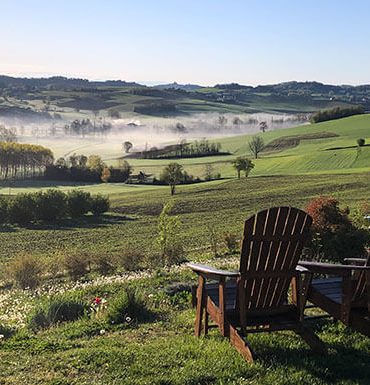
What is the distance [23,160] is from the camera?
112438 mm

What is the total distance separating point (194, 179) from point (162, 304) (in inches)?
3227

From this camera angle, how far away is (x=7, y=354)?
6062 mm

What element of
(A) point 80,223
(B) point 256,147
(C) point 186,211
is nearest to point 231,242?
(C) point 186,211

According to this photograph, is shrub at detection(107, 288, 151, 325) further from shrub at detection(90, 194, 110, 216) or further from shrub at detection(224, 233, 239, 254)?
shrub at detection(90, 194, 110, 216)

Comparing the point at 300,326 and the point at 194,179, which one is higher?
the point at 300,326

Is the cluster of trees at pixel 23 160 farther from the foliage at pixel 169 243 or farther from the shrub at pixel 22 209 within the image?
the foliage at pixel 169 243

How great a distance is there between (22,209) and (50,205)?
3.21 m

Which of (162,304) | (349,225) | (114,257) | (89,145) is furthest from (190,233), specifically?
(89,145)

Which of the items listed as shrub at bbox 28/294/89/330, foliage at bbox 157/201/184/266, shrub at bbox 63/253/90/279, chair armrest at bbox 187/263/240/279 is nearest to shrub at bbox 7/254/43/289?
shrub at bbox 63/253/90/279

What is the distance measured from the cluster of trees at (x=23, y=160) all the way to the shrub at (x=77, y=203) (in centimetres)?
4383

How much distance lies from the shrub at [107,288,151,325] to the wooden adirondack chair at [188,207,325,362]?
81.3 inches

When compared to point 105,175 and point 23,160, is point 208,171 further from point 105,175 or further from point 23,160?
point 23,160

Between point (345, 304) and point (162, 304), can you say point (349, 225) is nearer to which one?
point (162, 304)

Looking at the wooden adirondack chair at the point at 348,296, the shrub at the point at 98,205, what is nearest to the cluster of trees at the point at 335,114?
the shrub at the point at 98,205
